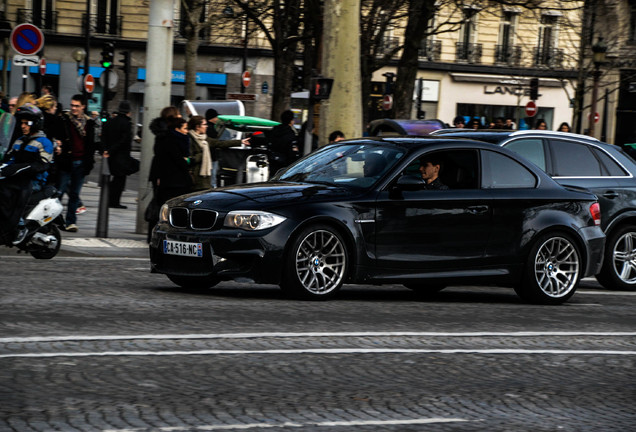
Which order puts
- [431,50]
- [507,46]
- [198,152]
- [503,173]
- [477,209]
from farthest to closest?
[507,46], [431,50], [198,152], [503,173], [477,209]

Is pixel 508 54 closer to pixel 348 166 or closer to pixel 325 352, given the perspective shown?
pixel 348 166

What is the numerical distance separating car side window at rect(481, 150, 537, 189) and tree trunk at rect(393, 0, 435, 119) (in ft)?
61.2

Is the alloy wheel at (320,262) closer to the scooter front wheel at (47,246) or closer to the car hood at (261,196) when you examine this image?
the car hood at (261,196)

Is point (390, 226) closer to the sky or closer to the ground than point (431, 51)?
closer to the ground

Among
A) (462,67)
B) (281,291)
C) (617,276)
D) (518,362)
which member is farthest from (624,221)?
(462,67)

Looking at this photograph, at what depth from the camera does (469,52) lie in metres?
60.3

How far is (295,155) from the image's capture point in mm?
19734

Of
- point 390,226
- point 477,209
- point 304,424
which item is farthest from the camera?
point 477,209

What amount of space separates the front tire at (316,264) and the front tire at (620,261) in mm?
4541

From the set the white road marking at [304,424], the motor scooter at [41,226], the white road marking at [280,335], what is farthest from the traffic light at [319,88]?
the white road marking at [304,424]

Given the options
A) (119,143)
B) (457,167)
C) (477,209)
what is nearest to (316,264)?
(477,209)

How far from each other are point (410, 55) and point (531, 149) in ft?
57.7

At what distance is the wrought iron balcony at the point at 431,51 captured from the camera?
59594mm

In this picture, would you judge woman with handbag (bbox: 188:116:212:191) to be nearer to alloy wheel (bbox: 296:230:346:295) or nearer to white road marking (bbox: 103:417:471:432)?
alloy wheel (bbox: 296:230:346:295)
